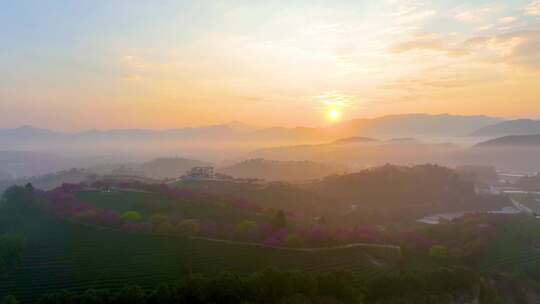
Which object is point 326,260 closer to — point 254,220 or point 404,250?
point 404,250

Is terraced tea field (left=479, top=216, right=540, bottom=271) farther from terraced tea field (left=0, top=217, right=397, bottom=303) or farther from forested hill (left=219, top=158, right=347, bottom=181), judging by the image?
forested hill (left=219, top=158, right=347, bottom=181)

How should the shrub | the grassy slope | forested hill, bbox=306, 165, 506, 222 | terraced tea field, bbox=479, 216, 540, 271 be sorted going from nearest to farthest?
terraced tea field, bbox=479, 216, 540, 271 → the shrub → the grassy slope → forested hill, bbox=306, 165, 506, 222

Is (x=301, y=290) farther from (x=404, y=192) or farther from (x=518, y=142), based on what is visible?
(x=518, y=142)

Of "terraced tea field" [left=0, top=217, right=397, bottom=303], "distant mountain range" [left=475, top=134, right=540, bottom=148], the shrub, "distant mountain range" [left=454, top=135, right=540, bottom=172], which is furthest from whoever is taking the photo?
"distant mountain range" [left=475, top=134, right=540, bottom=148]

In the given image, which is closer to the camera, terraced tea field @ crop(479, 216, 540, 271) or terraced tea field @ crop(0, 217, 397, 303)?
terraced tea field @ crop(0, 217, 397, 303)

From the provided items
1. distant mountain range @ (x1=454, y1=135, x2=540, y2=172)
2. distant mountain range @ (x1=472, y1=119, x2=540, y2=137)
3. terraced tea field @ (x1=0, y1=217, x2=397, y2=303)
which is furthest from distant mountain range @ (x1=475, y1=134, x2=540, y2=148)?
terraced tea field @ (x1=0, y1=217, x2=397, y2=303)

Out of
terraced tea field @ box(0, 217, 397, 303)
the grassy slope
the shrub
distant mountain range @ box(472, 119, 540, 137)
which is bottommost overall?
terraced tea field @ box(0, 217, 397, 303)

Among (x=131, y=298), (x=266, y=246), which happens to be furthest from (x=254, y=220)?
(x=131, y=298)
